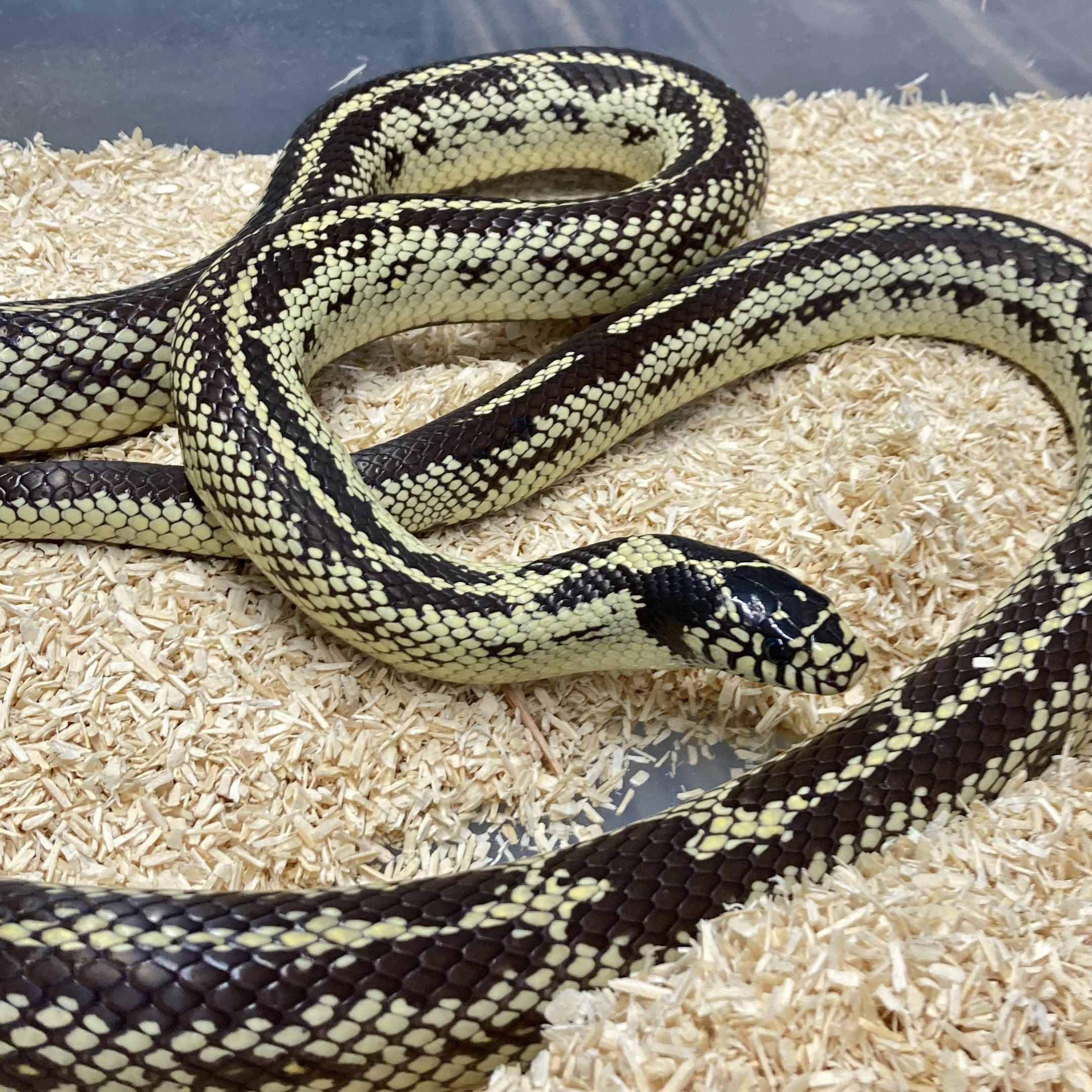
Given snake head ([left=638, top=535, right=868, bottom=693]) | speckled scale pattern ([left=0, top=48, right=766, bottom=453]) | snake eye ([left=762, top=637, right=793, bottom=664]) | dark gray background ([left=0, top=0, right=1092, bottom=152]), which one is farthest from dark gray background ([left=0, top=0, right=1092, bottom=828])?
snake eye ([left=762, top=637, right=793, bottom=664])

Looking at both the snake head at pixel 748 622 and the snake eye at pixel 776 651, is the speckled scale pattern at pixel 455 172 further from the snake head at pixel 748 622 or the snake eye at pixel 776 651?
the snake eye at pixel 776 651

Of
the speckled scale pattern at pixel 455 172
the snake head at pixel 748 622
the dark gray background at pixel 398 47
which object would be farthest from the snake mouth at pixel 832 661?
the dark gray background at pixel 398 47

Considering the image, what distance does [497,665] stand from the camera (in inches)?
114

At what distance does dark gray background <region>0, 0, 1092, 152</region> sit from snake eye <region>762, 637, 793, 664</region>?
3.41 meters

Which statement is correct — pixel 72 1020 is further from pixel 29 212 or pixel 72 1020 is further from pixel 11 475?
pixel 29 212

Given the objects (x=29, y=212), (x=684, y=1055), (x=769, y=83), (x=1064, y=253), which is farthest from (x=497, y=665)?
(x=769, y=83)

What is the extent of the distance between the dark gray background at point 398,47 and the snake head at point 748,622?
10.3 ft

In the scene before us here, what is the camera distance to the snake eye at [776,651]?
269 centimetres

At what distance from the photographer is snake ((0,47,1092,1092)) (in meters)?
1.95

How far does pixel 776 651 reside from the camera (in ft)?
8.88

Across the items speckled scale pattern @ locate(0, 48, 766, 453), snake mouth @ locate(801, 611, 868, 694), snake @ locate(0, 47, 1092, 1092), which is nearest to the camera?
snake @ locate(0, 47, 1092, 1092)

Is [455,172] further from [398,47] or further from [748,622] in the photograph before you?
[748,622]

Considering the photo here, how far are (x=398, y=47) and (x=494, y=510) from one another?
8.51 feet

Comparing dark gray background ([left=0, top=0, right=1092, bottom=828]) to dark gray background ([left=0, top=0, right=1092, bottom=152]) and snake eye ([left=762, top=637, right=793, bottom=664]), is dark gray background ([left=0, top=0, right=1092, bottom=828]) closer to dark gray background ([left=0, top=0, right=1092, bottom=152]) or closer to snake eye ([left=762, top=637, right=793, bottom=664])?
dark gray background ([left=0, top=0, right=1092, bottom=152])
